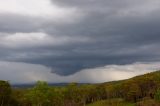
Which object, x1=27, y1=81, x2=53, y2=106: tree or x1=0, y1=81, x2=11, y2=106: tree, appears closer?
x1=0, y1=81, x2=11, y2=106: tree

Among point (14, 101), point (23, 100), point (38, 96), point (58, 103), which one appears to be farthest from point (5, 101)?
point (58, 103)

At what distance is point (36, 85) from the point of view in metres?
164

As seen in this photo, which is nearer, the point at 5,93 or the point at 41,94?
the point at 5,93

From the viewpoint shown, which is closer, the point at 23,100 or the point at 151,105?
the point at 151,105

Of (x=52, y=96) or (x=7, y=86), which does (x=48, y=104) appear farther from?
(x=7, y=86)

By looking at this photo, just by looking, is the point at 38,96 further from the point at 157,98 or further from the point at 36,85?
the point at 157,98

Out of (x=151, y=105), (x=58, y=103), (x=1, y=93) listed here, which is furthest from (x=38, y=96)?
(x=151, y=105)

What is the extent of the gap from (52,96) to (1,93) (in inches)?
1015

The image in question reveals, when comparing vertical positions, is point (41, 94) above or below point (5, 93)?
below

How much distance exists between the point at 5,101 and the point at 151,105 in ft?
210

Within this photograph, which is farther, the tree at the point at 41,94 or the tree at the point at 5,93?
the tree at the point at 41,94

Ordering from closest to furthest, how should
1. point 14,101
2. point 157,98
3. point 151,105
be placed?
point 151,105
point 14,101
point 157,98

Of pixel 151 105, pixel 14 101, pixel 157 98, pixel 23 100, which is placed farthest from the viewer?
pixel 23 100

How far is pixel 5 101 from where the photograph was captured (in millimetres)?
157875
